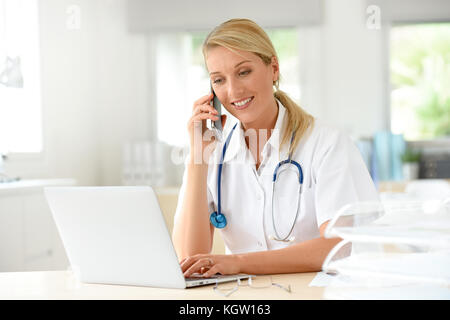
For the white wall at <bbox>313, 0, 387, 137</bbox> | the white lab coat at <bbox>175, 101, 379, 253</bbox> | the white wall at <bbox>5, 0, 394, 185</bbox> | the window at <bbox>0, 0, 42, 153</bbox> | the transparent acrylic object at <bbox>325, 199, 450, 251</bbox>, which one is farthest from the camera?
the white wall at <bbox>313, 0, 387, 137</bbox>

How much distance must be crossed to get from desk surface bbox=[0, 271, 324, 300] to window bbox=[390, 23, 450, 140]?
318cm

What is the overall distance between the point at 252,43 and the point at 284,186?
35 cm

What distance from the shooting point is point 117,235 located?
3.30ft

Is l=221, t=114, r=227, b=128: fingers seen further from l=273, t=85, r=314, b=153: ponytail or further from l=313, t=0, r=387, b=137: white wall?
l=313, t=0, r=387, b=137: white wall

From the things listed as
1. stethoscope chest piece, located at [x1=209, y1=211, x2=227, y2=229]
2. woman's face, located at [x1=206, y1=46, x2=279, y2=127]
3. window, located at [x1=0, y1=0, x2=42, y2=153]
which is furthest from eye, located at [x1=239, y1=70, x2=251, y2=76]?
window, located at [x1=0, y1=0, x2=42, y2=153]

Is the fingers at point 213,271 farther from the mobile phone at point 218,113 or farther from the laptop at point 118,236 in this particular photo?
the mobile phone at point 218,113

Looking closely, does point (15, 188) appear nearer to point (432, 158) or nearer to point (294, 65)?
point (294, 65)

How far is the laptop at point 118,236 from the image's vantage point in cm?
97

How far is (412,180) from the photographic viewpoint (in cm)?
384

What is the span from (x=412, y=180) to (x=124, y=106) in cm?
207

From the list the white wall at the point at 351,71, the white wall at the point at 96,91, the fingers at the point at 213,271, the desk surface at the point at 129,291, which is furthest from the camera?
the white wall at the point at 351,71

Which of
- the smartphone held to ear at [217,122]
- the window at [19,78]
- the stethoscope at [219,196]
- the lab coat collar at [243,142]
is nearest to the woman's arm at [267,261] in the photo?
the stethoscope at [219,196]

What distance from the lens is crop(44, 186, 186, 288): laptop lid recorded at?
0.97 m

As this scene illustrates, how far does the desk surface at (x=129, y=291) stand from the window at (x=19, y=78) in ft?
5.98
